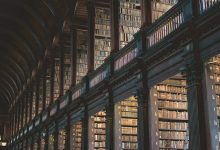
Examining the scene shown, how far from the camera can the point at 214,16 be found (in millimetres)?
5883

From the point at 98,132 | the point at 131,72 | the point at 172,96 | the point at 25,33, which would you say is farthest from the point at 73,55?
the point at 25,33

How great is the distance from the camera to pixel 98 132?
475 inches

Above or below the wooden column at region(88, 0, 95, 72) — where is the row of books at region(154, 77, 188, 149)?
below

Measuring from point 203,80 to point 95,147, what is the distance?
6114mm

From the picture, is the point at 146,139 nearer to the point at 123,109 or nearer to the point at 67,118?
the point at 123,109

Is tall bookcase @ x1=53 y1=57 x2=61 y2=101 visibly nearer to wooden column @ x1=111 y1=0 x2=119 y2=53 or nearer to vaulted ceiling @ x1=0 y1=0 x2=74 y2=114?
vaulted ceiling @ x1=0 y1=0 x2=74 y2=114

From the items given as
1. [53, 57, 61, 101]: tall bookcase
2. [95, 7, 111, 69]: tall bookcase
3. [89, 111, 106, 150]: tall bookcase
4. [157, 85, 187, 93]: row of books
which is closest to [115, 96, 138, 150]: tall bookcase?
[157, 85, 187, 93]: row of books

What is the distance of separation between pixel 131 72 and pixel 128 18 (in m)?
2.24

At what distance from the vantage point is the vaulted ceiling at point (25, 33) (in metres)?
16.5

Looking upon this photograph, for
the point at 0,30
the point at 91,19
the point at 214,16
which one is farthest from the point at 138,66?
the point at 0,30

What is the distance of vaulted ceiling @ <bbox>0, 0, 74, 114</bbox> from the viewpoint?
16.5m

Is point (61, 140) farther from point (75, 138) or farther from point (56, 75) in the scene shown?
point (56, 75)

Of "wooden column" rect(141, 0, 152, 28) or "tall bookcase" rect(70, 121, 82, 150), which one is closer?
"wooden column" rect(141, 0, 152, 28)

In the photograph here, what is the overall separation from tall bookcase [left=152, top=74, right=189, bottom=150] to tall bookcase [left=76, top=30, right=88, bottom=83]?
5721mm
